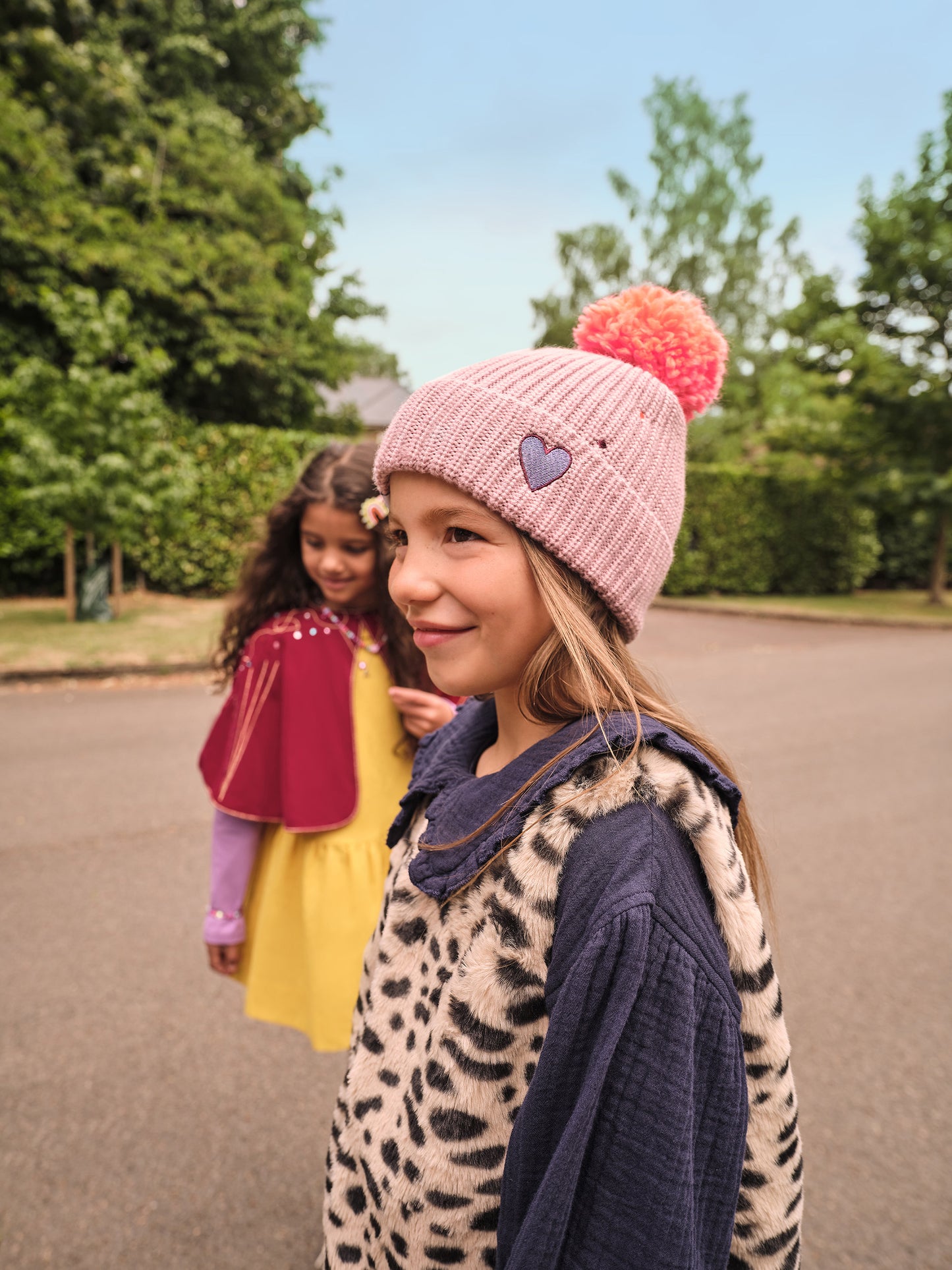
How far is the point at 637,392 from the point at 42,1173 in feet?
8.38

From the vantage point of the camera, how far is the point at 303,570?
207cm

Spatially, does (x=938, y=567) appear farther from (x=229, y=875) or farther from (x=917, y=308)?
(x=229, y=875)

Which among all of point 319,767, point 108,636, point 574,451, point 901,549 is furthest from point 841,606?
point 574,451

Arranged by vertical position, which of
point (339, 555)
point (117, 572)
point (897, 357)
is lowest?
point (117, 572)

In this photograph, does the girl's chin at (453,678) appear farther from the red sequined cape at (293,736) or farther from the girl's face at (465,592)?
the red sequined cape at (293,736)

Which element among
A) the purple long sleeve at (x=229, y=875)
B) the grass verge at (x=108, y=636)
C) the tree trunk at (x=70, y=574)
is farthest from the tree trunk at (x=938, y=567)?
the purple long sleeve at (x=229, y=875)

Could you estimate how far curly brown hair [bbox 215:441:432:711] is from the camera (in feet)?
6.23

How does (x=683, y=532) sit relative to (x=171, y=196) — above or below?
below

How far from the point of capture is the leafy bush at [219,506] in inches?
535

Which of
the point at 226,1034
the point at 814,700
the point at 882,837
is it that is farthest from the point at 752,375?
the point at 226,1034

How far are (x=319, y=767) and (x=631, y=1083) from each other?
1.14 m

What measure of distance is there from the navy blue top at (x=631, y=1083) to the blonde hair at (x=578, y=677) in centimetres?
17

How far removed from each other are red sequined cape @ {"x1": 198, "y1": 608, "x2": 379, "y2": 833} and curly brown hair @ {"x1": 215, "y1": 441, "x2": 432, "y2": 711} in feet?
0.45

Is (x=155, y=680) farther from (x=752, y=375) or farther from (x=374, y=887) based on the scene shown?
(x=752, y=375)
